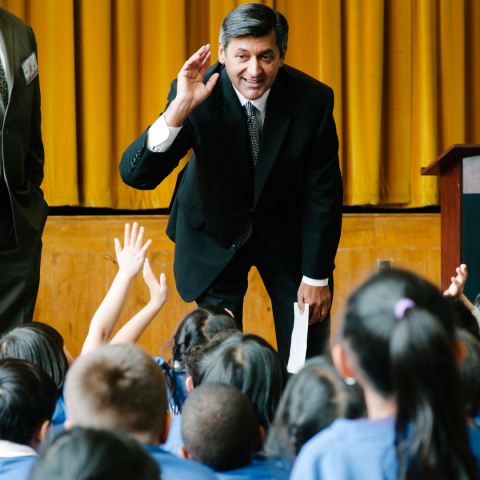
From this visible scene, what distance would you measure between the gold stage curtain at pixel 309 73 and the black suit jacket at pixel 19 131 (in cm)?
152

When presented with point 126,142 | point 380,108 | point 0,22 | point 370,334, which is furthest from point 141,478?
point 380,108

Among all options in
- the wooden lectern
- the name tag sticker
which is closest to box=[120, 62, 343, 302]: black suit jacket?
the name tag sticker

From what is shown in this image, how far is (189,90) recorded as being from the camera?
5.33 feet

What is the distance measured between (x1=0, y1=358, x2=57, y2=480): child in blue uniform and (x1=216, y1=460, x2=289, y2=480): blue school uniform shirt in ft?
1.07

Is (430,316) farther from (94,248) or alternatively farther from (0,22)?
(94,248)

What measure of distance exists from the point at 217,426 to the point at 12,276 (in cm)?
117

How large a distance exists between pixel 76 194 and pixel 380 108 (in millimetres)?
2018

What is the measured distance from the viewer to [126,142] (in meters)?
3.47

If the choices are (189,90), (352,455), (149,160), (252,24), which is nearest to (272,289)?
(149,160)

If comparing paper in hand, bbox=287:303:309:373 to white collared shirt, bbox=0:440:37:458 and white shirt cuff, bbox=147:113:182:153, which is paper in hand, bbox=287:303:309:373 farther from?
white collared shirt, bbox=0:440:37:458

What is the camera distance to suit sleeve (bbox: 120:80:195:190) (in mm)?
1685

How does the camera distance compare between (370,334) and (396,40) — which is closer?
(370,334)

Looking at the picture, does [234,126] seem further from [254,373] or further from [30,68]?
[254,373]

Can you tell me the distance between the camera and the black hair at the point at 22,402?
39.3 inches
